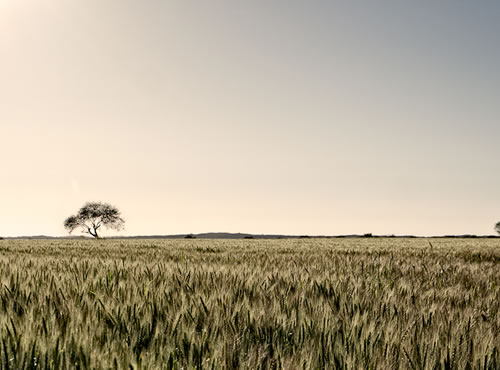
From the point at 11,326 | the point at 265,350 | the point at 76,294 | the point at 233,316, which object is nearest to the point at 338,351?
the point at 265,350

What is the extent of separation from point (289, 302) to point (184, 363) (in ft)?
4.74

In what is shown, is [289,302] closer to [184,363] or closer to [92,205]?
[184,363]

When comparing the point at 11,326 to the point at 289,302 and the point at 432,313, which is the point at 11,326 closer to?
the point at 289,302

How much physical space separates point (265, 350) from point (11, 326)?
116cm

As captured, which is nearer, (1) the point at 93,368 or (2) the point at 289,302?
(1) the point at 93,368

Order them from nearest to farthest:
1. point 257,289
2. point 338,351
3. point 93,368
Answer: point 93,368, point 338,351, point 257,289

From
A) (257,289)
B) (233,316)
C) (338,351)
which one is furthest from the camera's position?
(257,289)

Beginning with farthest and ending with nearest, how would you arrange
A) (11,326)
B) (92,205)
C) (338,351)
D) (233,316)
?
1. (92,205)
2. (233,316)
3. (11,326)
4. (338,351)

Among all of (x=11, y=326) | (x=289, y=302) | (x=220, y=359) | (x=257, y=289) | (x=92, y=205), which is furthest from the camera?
(x=92, y=205)

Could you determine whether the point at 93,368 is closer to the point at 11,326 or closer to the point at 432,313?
the point at 11,326

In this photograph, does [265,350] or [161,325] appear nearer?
[265,350]

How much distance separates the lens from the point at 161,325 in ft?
6.55

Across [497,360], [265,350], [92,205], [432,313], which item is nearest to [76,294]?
[265,350]

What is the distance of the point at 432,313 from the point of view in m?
2.57
